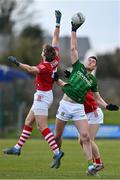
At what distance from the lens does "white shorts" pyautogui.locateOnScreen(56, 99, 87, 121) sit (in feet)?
51.7

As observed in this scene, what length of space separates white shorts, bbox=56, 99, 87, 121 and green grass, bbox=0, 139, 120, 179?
1.06m

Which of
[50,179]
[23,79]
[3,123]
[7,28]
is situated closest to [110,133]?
[3,123]

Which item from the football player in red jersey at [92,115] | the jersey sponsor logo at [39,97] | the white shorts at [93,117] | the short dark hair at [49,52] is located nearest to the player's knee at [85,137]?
the football player in red jersey at [92,115]

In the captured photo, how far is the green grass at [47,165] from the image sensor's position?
50.7ft

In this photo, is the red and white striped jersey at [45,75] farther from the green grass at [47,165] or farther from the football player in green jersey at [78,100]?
the green grass at [47,165]

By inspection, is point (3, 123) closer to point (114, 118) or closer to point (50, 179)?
point (114, 118)

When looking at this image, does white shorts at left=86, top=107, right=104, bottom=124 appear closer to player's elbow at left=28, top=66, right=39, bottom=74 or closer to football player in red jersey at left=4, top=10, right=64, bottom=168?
football player in red jersey at left=4, top=10, right=64, bottom=168

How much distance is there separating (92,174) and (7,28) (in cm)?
5487

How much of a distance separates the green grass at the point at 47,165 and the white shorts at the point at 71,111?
3.46 feet

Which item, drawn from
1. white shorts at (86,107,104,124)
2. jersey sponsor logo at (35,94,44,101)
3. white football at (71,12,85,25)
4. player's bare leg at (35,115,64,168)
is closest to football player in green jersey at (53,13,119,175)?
white football at (71,12,85,25)

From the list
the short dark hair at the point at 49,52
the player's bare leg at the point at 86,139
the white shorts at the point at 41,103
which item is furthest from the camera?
the white shorts at the point at 41,103

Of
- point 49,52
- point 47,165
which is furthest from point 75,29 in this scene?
point 47,165

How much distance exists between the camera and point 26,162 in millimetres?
19219

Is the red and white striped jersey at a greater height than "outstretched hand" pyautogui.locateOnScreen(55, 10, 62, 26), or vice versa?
"outstretched hand" pyautogui.locateOnScreen(55, 10, 62, 26)
